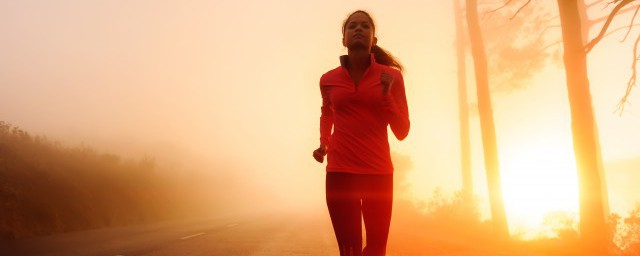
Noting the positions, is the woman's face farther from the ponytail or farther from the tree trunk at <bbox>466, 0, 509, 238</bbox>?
the tree trunk at <bbox>466, 0, 509, 238</bbox>

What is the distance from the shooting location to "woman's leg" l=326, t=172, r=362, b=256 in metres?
2.58

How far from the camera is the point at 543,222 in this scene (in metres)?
12.8

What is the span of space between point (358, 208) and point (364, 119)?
48 centimetres

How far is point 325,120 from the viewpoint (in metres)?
3.04

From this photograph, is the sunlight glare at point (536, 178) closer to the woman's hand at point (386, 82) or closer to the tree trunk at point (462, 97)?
the tree trunk at point (462, 97)

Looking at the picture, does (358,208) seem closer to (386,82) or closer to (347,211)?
(347,211)

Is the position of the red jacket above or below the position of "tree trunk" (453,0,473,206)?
below

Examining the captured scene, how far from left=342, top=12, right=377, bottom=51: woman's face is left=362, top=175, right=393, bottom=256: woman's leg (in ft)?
2.49

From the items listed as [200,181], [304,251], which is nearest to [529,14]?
[304,251]

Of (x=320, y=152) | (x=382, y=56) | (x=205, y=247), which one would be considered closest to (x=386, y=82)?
(x=382, y=56)

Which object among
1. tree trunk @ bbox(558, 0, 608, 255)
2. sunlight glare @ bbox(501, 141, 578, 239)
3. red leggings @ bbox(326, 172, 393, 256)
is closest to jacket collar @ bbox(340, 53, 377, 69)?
red leggings @ bbox(326, 172, 393, 256)

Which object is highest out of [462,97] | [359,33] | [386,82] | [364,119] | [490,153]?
[462,97]

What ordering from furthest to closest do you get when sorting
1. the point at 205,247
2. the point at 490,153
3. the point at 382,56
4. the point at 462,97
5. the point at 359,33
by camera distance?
the point at 462,97 < the point at 490,153 < the point at 205,247 < the point at 382,56 < the point at 359,33

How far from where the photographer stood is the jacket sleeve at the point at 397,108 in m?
2.67
